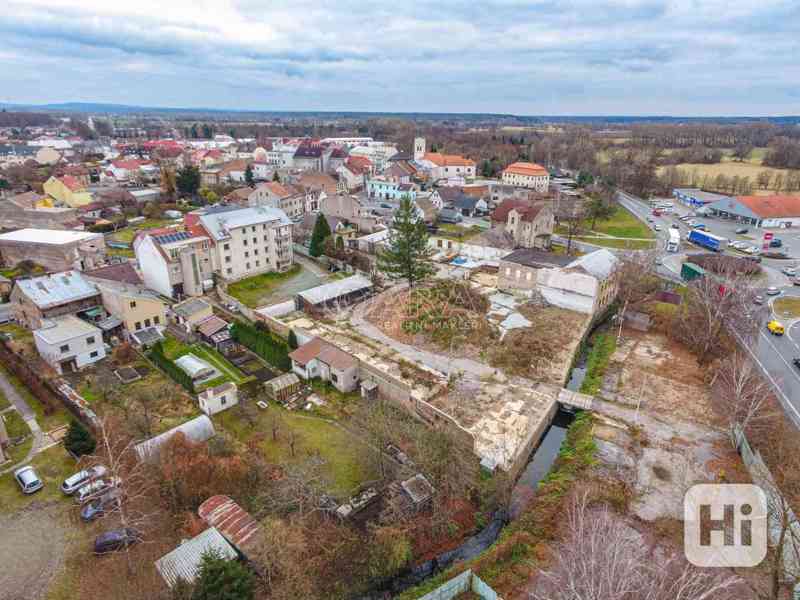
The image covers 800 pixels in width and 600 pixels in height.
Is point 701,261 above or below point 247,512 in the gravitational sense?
above

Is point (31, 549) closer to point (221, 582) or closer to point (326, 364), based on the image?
point (221, 582)

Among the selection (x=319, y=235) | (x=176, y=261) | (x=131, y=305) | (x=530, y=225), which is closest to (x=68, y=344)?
(x=131, y=305)

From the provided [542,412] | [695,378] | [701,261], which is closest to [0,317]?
[542,412]

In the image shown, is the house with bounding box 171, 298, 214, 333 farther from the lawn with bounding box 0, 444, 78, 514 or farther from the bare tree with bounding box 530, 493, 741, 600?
the bare tree with bounding box 530, 493, 741, 600

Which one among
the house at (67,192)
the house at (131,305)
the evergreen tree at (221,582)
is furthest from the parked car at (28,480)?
the house at (67,192)

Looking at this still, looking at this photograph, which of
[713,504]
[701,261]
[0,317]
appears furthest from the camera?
[701,261]

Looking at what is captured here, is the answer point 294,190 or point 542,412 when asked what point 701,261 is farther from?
point 294,190
